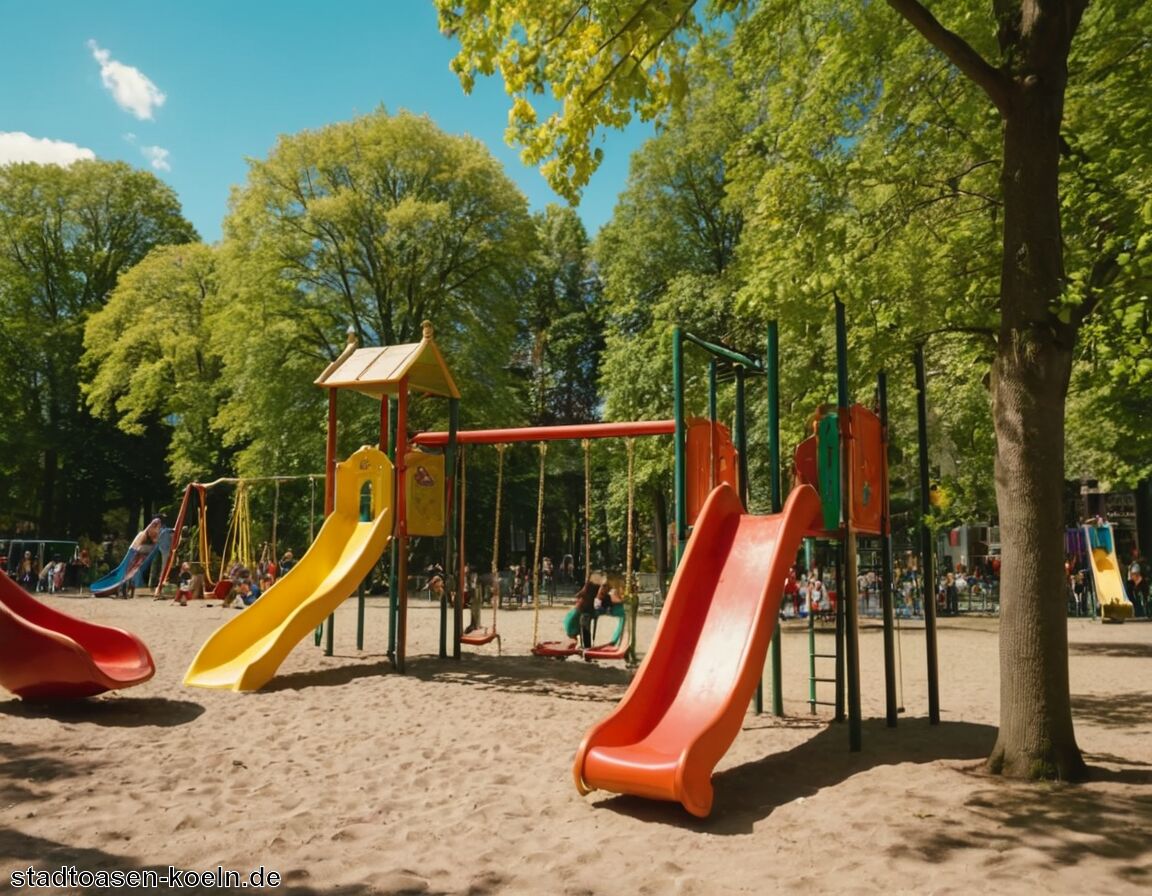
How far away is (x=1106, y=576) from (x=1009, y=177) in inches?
835

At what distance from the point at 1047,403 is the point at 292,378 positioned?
25078 mm

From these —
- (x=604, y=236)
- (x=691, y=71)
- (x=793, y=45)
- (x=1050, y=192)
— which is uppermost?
(x=604, y=236)

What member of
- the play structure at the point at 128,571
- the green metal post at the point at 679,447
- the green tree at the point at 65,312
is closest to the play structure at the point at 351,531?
the green metal post at the point at 679,447

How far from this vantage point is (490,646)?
14711 millimetres

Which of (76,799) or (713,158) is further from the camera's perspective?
(713,158)

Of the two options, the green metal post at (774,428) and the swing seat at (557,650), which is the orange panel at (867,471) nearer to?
the green metal post at (774,428)

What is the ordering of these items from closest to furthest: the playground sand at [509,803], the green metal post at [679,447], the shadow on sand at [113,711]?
1. the playground sand at [509,803]
2. the shadow on sand at [113,711]
3. the green metal post at [679,447]

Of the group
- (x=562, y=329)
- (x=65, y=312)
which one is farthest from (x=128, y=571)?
(x=562, y=329)

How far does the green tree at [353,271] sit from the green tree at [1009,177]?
64.4 feet

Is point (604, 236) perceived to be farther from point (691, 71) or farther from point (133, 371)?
point (691, 71)

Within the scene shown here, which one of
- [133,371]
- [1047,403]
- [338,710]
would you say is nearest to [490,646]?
[338,710]

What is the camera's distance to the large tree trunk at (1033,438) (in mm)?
5957

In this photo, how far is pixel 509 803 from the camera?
19.0 feet

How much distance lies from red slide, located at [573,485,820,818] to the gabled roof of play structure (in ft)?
18.1
